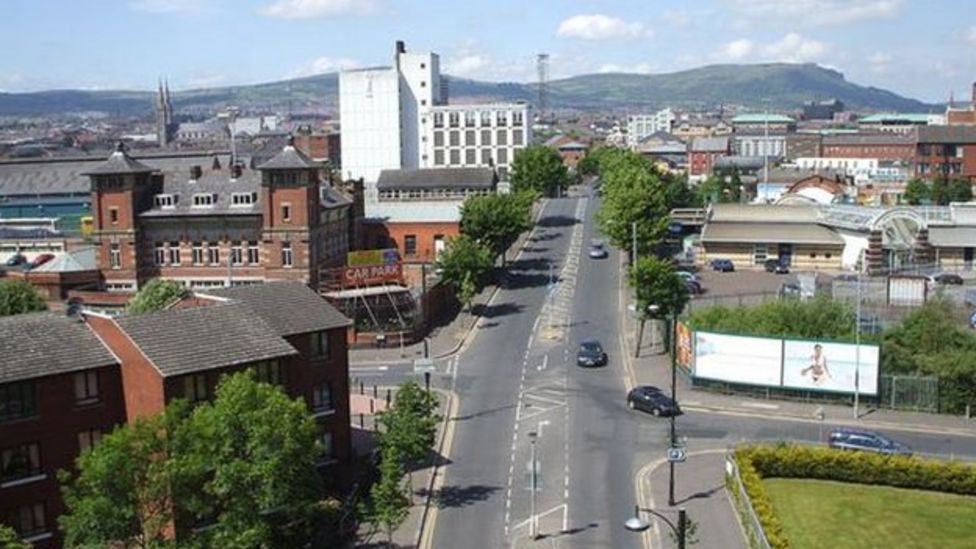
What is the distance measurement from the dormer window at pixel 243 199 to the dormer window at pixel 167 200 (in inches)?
191

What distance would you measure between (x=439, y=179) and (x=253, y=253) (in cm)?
4807

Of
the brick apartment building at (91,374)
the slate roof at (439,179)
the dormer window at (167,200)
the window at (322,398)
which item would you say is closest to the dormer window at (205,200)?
the dormer window at (167,200)

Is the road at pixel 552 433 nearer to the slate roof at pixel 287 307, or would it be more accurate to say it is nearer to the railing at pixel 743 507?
the railing at pixel 743 507

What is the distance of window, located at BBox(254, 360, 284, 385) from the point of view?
1677 inches

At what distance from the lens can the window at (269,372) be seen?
42594 mm

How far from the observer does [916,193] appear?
13962 cm

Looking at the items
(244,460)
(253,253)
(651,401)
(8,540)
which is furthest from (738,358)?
(8,540)

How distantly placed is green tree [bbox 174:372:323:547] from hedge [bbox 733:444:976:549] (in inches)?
745

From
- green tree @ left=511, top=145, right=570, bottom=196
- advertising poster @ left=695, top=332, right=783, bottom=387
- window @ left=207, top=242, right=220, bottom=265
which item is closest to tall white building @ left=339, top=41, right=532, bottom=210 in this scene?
green tree @ left=511, top=145, right=570, bottom=196

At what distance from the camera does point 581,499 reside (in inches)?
1762

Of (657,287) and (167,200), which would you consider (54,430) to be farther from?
(167,200)

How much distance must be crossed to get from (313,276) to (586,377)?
89.2 ft

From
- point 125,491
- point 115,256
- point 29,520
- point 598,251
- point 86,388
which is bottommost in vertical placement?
point 29,520

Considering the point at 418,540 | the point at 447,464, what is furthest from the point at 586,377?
the point at 418,540
